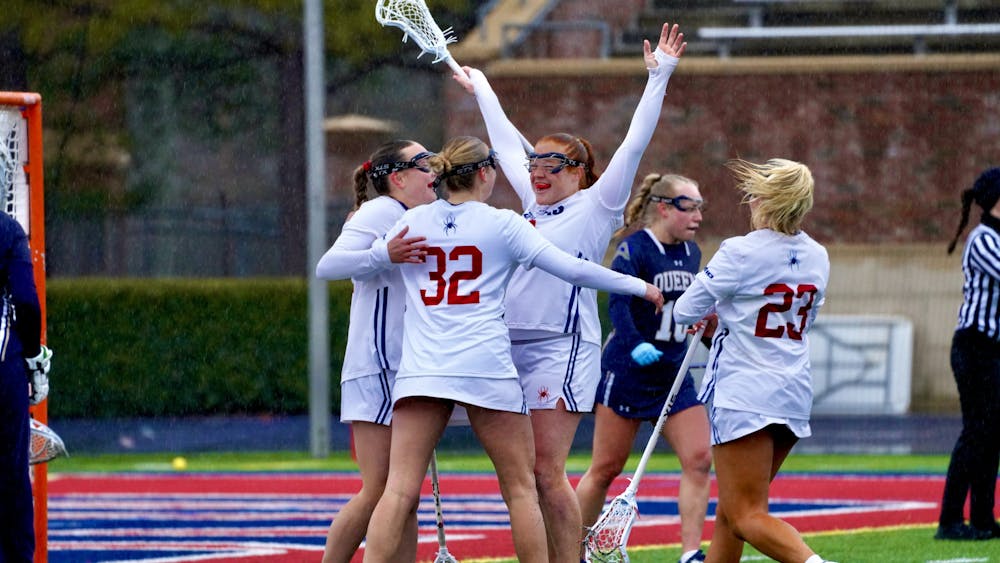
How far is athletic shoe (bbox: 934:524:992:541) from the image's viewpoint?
9.03 m

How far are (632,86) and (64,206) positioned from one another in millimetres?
9106

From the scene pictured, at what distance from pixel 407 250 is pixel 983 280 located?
4.14 meters

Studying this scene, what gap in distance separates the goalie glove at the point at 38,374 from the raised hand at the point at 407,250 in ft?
4.81

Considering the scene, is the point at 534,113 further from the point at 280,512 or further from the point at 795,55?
the point at 280,512

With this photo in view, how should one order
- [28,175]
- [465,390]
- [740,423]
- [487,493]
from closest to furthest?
[465,390], [740,423], [28,175], [487,493]

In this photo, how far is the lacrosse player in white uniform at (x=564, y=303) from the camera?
680 cm

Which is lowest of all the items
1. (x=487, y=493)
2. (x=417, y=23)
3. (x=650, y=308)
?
(x=487, y=493)

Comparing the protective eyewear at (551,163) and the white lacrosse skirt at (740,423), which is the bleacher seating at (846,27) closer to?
the protective eyewear at (551,163)

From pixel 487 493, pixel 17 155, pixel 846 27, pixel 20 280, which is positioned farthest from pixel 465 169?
pixel 846 27

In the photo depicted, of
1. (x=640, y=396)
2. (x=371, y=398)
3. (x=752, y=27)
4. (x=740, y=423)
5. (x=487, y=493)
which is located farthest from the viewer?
(x=752, y=27)

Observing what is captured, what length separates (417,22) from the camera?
8.04m

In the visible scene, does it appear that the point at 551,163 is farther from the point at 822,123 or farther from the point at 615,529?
the point at 822,123

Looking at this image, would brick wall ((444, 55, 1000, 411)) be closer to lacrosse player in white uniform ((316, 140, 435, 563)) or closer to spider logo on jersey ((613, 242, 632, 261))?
spider logo on jersey ((613, 242, 632, 261))

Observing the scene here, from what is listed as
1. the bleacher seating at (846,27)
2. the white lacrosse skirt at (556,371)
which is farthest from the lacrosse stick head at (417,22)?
the bleacher seating at (846,27)
